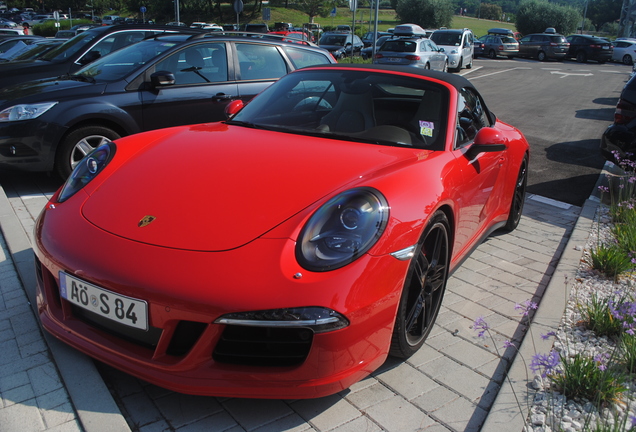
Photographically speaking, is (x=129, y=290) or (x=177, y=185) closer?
(x=129, y=290)

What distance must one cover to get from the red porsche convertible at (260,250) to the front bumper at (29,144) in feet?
7.78

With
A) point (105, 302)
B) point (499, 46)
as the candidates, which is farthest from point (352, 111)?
point (499, 46)

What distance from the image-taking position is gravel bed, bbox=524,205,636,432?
2.32 meters

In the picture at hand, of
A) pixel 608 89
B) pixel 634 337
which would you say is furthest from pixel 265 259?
pixel 608 89

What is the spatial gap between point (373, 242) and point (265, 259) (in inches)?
18.5

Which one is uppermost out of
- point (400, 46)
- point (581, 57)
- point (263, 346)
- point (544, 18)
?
point (544, 18)

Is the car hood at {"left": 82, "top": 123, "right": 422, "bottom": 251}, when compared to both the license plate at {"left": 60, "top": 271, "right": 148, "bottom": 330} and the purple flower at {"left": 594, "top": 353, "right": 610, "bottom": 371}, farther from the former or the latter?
the purple flower at {"left": 594, "top": 353, "right": 610, "bottom": 371}

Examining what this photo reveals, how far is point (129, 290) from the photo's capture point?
2.22 metres

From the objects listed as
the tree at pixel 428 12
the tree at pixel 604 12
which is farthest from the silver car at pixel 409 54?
the tree at pixel 604 12

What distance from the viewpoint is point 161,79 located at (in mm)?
5621

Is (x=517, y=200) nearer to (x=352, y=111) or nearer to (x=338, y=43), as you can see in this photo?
(x=352, y=111)

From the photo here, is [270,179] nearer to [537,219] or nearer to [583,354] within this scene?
[583,354]

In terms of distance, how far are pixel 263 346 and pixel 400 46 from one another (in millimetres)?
18490

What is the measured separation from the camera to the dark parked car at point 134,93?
5293 millimetres
